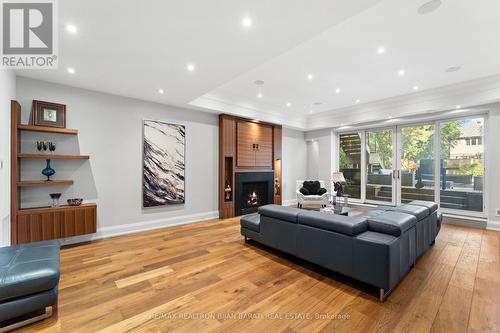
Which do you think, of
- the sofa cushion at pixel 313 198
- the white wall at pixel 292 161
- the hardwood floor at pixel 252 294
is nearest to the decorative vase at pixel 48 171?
the hardwood floor at pixel 252 294

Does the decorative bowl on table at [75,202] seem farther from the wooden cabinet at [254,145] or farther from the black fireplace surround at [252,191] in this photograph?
the wooden cabinet at [254,145]

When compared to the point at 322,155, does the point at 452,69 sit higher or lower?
higher

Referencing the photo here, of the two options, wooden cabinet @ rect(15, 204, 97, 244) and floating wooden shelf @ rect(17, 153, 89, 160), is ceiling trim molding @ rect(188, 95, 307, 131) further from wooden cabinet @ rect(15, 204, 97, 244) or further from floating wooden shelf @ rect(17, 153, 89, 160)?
wooden cabinet @ rect(15, 204, 97, 244)

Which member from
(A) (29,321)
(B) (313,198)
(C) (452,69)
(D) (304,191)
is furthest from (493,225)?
(A) (29,321)

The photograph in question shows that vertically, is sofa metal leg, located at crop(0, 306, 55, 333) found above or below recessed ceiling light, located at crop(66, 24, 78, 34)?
below

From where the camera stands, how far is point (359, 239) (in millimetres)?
2242

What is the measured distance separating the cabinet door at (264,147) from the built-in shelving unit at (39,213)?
396 cm

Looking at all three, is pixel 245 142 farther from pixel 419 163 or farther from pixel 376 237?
pixel 419 163

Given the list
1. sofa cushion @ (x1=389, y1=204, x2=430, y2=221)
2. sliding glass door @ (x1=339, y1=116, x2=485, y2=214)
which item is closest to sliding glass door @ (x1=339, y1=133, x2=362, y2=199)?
sliding glass door @ (x1=339, y1=116, x2=485, y2=214)

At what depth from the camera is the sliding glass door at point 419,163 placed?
4988mm

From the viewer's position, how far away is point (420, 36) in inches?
111

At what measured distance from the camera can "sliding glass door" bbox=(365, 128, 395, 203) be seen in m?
6.27

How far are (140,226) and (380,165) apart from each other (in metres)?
6.54

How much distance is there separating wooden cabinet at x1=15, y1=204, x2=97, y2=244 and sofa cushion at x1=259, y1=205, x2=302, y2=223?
2835 mm
